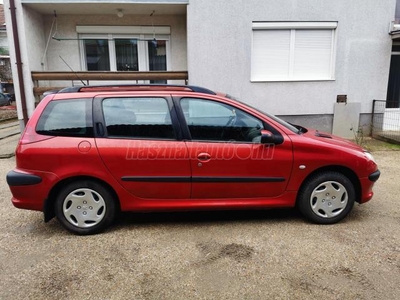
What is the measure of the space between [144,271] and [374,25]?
28.6 feet

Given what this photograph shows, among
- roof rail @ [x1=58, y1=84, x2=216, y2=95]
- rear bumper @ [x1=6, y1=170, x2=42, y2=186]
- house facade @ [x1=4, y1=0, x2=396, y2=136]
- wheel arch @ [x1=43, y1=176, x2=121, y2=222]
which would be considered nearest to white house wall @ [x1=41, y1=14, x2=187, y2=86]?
house facade @ [x1=4, y1=0, x2=396, y2=136]

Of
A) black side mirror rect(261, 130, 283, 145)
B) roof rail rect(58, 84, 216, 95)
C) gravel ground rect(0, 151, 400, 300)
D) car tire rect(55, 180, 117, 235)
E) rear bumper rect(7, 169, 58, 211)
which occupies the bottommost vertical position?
gravel ground rect(0, 151, 400, 300)

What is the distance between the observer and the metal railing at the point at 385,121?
8.76 meters

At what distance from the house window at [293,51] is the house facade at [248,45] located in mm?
25

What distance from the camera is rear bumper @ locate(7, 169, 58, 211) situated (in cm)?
339

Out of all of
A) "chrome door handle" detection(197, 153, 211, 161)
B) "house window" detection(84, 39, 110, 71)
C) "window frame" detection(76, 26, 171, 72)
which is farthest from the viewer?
"house window" detection(84, 39, 110, 71)

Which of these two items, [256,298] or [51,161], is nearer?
[256,298]

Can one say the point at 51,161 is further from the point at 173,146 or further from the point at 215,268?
the point at 215,268

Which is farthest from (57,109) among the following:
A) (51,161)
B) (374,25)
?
(374,25)

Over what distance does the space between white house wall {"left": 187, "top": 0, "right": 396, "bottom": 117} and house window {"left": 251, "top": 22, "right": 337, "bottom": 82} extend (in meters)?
0.18

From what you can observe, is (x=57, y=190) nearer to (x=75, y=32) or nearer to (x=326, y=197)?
(x=326, y=197)

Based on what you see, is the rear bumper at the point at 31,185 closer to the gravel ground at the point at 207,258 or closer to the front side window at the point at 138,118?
the gravel ground at the point at 207,258

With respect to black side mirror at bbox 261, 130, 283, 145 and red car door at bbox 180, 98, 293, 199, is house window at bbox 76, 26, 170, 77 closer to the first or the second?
red car door at bbox 180, 98, 293, 199

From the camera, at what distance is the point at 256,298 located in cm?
248
